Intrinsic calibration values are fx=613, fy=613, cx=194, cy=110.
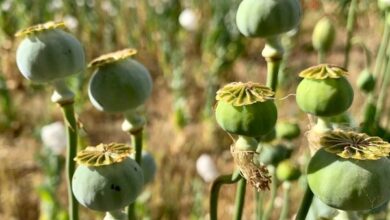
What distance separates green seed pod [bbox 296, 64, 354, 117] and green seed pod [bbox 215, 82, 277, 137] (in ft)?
0.14

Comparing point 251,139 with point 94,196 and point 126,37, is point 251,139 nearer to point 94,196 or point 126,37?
point 94,196

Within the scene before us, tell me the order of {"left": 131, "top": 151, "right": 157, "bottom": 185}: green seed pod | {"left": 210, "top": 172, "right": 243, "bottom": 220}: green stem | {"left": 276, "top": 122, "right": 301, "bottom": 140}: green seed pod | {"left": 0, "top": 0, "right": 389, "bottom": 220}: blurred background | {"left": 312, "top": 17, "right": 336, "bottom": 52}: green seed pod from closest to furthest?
{"left": 210, "top": 172, "right": 243, "bottom": 220}: green stem
{"left": 131, "top": 151, "right": 157, "bottom": 185}: green seed pod
{"left": 276, "top": 122, "right": 301, "bottom": 140}: green seed pod
{"left": 312, "top": 17, "right": 336, "bottom": 52}: green seed pod
{"left": 0, "top": 0, "right": 389, "bottom": 220}: blurred background

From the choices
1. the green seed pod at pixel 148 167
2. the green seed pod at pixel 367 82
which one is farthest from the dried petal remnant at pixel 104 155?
the green seed pod at pixel 367 82

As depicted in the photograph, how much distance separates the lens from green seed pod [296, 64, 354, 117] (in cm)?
55

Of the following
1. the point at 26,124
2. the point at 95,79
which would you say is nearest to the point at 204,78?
the point at 26,124

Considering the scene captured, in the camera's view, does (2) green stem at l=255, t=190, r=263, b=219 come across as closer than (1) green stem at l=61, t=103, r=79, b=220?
No

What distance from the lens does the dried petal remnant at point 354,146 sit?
47 cm

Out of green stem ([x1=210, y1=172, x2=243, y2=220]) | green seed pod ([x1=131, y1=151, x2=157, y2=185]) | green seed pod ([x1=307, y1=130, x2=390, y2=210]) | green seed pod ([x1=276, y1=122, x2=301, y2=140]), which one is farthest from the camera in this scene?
green seed pod ([x1=276, y1=122, x2=301, y2=140])

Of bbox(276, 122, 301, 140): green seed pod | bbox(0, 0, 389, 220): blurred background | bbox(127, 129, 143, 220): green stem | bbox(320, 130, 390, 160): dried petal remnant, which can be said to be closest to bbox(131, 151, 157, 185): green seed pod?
bbox(127, 129, 143, 220): green stem

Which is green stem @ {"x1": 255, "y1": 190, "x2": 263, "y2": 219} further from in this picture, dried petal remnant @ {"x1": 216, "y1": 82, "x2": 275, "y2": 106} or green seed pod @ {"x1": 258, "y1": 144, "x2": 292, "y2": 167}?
dried petal remnant @ {"x1": 216, "y1": 82, "x2": 275, "y2": 106}

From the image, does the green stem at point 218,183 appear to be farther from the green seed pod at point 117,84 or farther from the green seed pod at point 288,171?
the green seed pod at point 288,171

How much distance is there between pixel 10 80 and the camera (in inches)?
99.0

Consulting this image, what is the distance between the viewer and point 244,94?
1.76 ft

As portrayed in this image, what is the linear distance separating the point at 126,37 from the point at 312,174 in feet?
7.52
